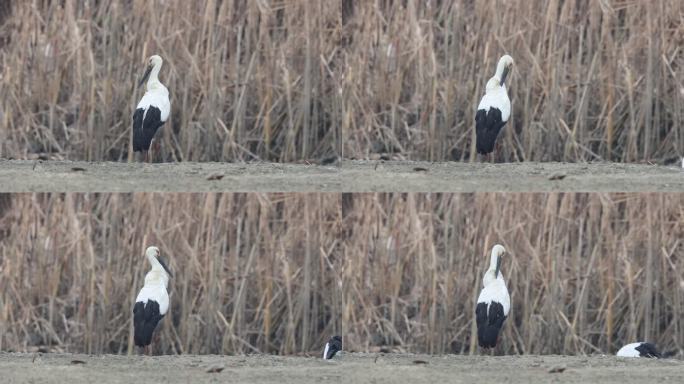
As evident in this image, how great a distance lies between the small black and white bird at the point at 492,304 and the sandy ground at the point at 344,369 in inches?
5.5

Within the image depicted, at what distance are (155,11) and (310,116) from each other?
1240mm

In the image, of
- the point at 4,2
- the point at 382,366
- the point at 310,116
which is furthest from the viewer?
the point at 4,2

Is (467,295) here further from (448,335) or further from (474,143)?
(474,143)

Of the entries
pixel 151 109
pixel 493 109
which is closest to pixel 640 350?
pixel 493 109

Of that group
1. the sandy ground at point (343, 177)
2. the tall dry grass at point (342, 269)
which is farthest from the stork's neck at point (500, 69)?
the tall dry grass at point (342, 269)

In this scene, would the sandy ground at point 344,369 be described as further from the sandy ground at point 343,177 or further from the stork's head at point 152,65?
the stork's head at point 152,65

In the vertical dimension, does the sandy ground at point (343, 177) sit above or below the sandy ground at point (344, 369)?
above

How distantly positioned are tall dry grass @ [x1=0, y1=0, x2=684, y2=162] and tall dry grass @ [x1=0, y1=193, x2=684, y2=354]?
0.74 m

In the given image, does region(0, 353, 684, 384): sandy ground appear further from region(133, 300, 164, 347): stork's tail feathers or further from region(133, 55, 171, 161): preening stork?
region(133, 55, 171, 161): preening stork

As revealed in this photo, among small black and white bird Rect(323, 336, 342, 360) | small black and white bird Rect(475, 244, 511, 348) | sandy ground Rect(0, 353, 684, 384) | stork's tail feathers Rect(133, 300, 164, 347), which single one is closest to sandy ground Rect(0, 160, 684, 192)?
small black and white bird Rect(475, 244, 511, 348)

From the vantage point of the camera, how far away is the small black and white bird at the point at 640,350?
8.61 meters

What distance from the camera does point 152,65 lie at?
30.6 feet

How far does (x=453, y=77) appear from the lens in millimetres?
9367

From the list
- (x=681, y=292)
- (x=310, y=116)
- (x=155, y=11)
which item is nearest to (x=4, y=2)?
(x=155, y=11)
